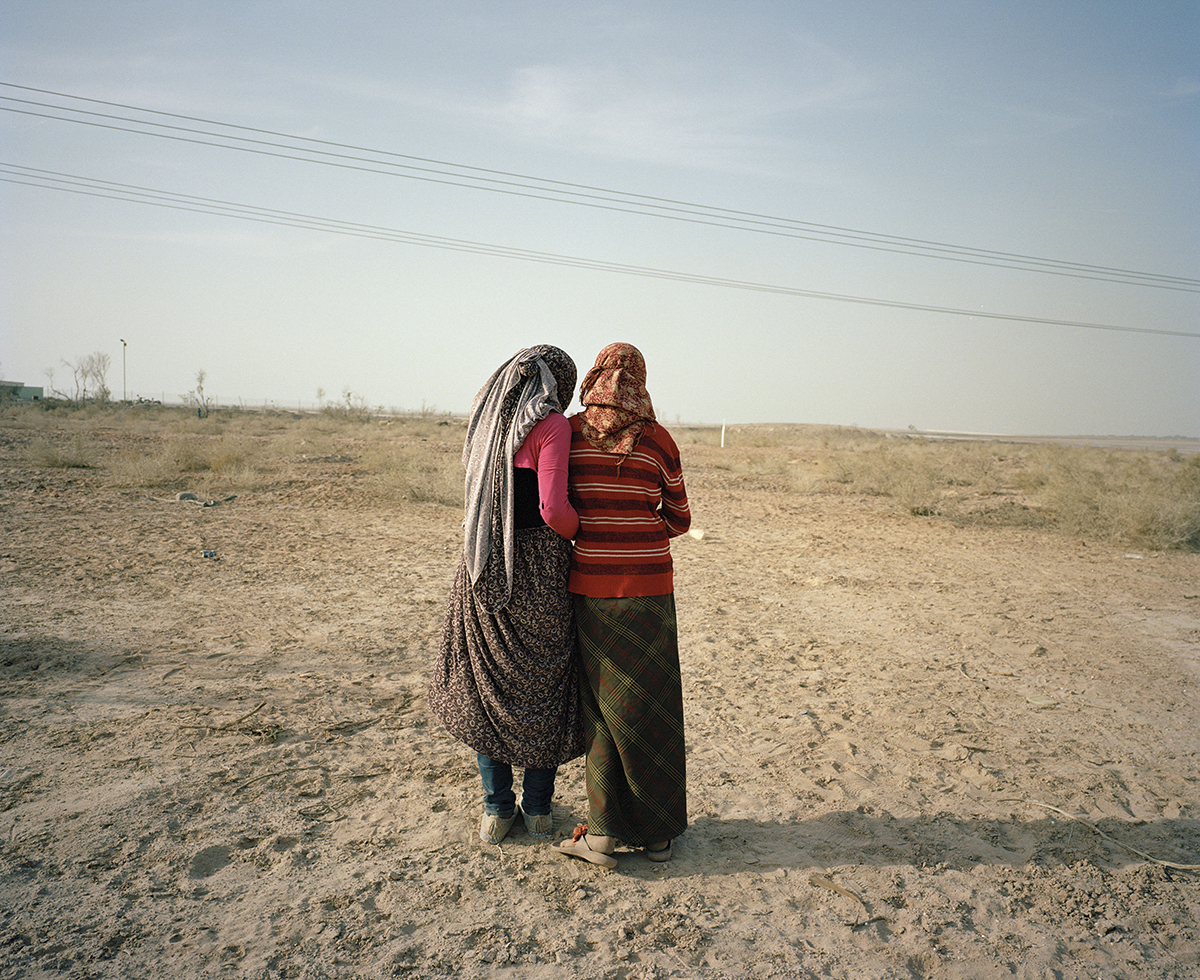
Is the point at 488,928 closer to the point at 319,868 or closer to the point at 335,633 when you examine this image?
the point at 319,868

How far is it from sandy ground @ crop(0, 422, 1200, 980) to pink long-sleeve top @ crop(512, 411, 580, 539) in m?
1.35

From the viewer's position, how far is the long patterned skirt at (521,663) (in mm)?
2736

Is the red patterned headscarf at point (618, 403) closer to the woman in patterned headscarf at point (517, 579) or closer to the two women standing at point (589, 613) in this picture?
the two women standing at point (589, 613)

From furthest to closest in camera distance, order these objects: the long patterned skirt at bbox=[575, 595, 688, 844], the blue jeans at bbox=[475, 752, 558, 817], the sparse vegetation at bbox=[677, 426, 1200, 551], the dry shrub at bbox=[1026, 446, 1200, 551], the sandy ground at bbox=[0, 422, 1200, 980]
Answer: the sparse vegetation at bbox=[677, 426, 1200, 551] < the dry shrub at bbox=[1026, 446, 1200, 551] < the blue jeans at bbox=[475, 752, 558, 817] < the long patterned skirt at bbox=[575, 595, 688, 844] < the sandy ground at bbox=[0, 422, 1200, 980]

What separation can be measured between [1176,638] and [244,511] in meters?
11.2

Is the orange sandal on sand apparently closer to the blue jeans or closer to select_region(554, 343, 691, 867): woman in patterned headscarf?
select_region(554, 343, 691, 867): woman in patterned headscarf

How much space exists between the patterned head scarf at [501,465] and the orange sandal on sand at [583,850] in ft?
3.25

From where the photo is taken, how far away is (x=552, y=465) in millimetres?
2627

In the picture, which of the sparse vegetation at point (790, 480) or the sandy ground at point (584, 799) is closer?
the sandy ground at point (584, 799)

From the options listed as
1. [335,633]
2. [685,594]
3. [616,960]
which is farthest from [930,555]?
[616,960]

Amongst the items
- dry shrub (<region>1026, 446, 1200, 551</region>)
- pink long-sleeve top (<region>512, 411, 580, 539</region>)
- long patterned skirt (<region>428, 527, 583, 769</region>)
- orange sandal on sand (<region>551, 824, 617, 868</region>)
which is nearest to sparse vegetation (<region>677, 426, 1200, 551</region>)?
dry shrub (<region>1026, 446, 1200, 551</region>)

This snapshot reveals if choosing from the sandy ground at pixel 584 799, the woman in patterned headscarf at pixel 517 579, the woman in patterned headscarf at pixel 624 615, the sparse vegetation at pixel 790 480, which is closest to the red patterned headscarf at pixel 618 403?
the woman in patterned headscarf at pixel 624 615

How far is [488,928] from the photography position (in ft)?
8.14

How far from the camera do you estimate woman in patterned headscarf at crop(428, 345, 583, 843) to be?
2.69 metres
